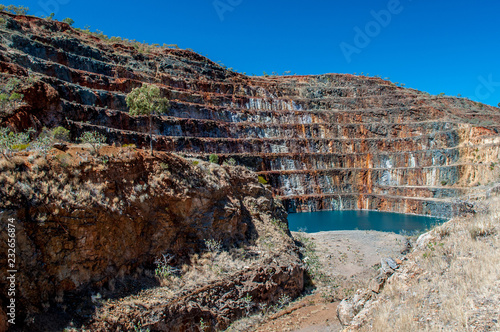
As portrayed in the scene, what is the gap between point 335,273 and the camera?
23297mm

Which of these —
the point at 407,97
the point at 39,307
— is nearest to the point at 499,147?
the point at 407,97

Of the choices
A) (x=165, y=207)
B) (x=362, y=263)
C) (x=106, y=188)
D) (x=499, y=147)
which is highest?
(x=499, y=147)

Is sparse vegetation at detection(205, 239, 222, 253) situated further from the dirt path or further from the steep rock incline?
the steep rock incline

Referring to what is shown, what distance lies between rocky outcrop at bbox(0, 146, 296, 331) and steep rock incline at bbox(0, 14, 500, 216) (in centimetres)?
2927

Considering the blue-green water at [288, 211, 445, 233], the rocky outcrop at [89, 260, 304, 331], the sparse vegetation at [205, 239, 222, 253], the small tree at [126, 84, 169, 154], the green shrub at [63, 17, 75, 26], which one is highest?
the green shrub at [63, 17, 75, 26]

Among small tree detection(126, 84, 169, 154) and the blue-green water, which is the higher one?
small tree detection(126, 84, 169, 154)

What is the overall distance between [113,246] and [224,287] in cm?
589

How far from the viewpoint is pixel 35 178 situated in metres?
11.7

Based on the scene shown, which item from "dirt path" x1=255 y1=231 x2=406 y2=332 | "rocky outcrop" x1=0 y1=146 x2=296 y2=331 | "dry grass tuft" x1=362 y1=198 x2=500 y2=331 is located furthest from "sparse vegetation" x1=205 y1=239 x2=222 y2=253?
"dry grass tuft" x1=362 y1=198 x2=500 y2=331

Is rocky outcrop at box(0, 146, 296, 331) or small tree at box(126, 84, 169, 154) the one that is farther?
small tree at box(126, 84, 169, 154)

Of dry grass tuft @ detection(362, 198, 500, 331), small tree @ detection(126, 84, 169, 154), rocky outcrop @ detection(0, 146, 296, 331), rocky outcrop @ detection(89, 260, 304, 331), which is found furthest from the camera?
small tree @ detection(126, 84, 169, 154)

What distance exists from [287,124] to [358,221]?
26497 millimetres

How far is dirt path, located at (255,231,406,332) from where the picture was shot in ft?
46.8

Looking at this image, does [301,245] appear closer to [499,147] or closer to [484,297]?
[484,297]
